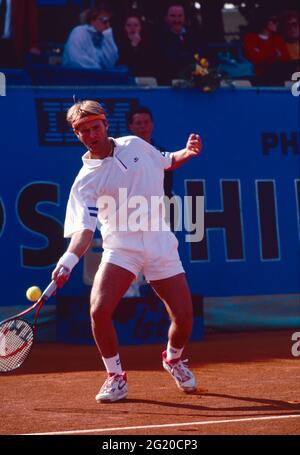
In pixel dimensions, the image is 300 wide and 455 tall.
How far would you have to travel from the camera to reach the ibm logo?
1166 cm

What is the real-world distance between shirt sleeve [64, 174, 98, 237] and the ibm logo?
3.93m

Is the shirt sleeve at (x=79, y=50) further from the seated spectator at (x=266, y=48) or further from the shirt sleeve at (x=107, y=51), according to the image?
the seated spectator at (x=266, y=48)

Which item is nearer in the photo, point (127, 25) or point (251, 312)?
point (251, 312)

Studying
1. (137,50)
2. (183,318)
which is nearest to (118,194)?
(183,318)

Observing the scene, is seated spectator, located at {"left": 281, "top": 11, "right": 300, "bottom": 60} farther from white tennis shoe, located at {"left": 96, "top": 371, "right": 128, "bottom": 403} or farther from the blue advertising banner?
white tennis shoe, located at {"left": 96, "top": 371, "right": 128, "bottom": 403}

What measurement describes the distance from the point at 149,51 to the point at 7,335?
6.16 m

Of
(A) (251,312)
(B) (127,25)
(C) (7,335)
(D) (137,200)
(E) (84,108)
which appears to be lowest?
(A) (251,312)

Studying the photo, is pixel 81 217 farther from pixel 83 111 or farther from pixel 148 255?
pixel 83 111

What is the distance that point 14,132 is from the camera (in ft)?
37.8

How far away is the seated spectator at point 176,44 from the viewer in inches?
505

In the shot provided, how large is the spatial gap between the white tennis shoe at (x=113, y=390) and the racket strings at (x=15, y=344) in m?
0.68

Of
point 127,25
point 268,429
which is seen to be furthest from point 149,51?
point 268,429

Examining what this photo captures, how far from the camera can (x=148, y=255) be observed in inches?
310

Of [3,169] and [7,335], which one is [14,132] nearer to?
[3,169]
